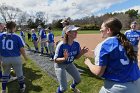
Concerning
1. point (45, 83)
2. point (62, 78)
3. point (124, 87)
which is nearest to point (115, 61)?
point (124, 87)

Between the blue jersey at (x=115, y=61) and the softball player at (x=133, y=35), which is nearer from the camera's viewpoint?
the blue jersey at (x=115, y=61)

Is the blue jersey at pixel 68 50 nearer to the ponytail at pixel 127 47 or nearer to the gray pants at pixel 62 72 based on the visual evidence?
the gray pants at pixel 62 72

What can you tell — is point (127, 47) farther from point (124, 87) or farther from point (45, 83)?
point (45, 83)

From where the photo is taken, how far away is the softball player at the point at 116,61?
141 inches

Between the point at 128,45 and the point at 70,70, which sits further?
the point at 70,70

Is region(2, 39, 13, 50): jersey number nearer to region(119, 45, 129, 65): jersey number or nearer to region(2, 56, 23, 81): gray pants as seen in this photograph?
region(2, 56, 23, 81): gray pants

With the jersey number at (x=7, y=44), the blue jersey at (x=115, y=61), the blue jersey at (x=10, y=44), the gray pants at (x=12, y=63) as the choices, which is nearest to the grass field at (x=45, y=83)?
the gray pants at (x=12, y=63)

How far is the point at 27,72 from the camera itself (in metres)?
10.5

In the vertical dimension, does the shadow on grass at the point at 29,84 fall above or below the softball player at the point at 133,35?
below

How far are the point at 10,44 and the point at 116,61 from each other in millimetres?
3834

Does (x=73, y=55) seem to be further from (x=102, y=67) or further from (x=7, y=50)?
(x=102, y=67)

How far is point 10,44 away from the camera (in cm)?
682

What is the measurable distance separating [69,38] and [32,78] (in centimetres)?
388

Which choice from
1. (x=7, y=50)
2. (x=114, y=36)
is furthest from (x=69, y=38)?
(x=114, y=36)
